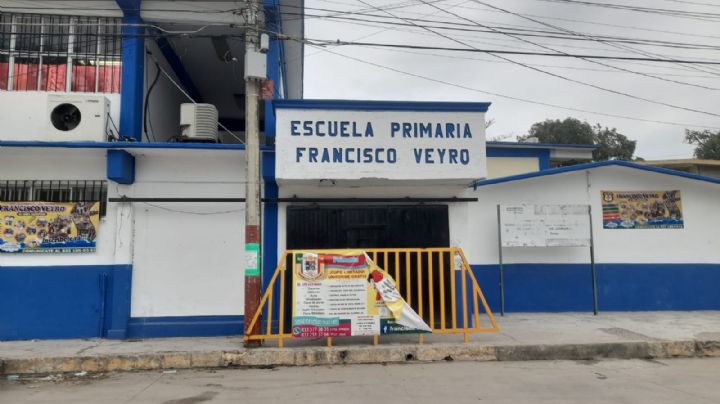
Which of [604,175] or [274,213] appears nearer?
[274,213]

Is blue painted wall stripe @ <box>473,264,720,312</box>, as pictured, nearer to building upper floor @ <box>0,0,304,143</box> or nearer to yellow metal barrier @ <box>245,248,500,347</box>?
yellow metal barrier @ <box>245,248,500,347</box>

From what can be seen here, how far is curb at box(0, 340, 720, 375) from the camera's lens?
22.1 ft

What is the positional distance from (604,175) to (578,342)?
15.5ft

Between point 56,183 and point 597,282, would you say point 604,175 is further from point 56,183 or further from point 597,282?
point 56,183

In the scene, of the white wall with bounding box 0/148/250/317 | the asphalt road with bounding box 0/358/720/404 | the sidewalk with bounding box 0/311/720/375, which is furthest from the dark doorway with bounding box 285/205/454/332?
the asphalt road with bounding box 0/358/720/404

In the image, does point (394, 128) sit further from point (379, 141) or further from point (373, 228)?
point (373, 228)

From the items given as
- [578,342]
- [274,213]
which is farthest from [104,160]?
[578,342]

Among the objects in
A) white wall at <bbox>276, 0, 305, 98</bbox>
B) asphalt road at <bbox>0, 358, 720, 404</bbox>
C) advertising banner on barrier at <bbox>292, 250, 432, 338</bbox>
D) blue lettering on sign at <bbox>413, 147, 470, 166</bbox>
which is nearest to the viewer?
asphalt road at <bbox>0, 358, 720, 404</bbox>

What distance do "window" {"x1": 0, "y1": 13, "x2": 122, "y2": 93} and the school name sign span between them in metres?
3.82

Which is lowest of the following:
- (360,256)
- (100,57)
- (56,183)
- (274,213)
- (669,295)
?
(669,295)

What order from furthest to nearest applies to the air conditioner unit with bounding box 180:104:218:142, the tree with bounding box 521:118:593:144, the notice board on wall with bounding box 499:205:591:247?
the tree with bounding box 521:118:593:144, the notice board on wall with bounding box 499:205:591:247, the air conditioner unit with bounding box 180:104:218:142

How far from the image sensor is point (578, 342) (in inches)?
293

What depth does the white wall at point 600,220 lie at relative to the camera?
10.5 metres

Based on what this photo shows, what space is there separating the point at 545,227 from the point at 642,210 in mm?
2363
